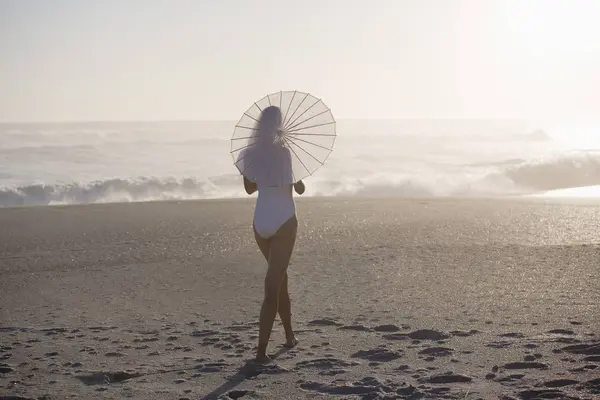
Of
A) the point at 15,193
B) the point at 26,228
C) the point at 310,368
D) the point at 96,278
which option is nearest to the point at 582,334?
the point at 310,368

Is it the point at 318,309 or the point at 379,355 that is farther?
the point at 318,309

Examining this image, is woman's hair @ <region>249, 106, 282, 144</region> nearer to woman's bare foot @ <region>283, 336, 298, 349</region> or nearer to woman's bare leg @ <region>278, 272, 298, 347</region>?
woman's bare leg @ <region>278, 272, 298, 347</region>

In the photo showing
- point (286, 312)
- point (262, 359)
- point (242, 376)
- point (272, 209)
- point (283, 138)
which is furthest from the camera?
point (286, 312)

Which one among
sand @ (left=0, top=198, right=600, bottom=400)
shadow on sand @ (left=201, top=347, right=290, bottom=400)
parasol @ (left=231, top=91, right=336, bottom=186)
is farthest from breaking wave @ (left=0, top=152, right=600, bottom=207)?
shadow on sand @ (left=201, top=347, right=290, bottom=400)

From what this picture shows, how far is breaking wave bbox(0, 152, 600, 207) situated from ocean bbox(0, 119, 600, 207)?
0.12 ft

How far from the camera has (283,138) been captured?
5.69 metres

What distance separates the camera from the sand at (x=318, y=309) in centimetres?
493

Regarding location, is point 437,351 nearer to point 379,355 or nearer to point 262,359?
point 379,355

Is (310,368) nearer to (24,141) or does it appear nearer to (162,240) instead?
(162,240)

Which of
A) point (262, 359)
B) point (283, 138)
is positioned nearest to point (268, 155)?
point (283, 138)

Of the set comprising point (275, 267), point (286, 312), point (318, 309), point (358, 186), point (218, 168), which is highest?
point (218, 168)

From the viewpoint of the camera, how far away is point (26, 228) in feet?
44.4

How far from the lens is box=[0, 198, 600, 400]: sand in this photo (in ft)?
16.2

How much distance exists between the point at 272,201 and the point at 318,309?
210 centimetres
